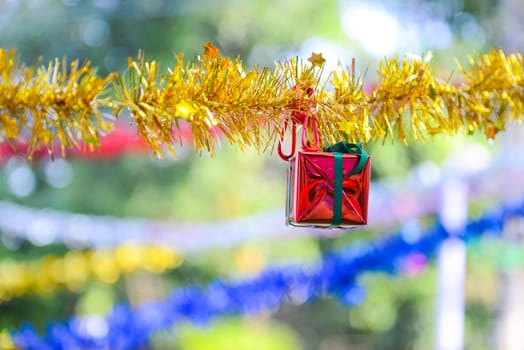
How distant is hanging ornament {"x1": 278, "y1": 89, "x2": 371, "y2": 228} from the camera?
2.66 feet

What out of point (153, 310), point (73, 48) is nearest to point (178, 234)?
point (153, 310)

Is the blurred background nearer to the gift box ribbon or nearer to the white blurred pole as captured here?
the white blurred pole

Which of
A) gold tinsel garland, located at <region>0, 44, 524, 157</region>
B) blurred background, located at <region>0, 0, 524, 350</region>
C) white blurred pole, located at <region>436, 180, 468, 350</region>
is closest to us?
gold tinsel garland, located at <region>0, 44, 524, 157</region>

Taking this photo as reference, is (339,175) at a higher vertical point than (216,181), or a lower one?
lower

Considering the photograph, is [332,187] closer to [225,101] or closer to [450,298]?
[225,101]

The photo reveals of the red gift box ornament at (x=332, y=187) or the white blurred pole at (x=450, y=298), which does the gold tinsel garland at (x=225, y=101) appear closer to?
the red gift box ornament at (x=332, y=187)

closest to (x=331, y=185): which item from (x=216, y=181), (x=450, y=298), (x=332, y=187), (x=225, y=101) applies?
(x=332, y=187)

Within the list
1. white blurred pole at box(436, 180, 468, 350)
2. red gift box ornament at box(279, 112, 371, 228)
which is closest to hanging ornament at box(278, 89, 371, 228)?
red gift box ornament at box(279, 112, 371, 228)

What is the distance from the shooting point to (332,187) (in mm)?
817

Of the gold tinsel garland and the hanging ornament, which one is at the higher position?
the gold tinsel garland

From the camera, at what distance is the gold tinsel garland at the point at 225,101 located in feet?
2.57

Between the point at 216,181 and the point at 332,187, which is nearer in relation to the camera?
the point at 332,187

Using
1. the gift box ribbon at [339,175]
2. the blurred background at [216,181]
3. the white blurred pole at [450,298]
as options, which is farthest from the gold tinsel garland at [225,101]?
the blurred background at [216,181]

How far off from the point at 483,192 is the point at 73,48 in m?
4.91
